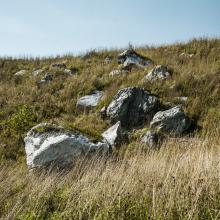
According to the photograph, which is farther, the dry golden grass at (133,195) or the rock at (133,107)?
the rock at (133,107)

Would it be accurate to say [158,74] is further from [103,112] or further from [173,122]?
[173,122]

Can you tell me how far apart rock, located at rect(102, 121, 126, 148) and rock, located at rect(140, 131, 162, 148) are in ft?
1.79

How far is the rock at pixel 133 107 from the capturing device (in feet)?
35.4

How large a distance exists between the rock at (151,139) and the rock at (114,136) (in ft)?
1.79

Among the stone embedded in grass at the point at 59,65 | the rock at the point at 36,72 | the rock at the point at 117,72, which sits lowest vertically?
the rock at the point at 36,72

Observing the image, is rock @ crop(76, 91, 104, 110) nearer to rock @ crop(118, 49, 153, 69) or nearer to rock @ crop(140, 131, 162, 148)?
rock @ crop(118, 49, 153, 69)

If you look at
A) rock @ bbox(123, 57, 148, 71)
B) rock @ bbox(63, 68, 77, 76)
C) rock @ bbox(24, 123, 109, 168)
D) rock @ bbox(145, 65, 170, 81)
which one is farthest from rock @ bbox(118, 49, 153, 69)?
→ rock @ bbox(24, 123, 109, 168)

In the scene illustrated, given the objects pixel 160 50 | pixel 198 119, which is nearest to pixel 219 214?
pixel 198 119

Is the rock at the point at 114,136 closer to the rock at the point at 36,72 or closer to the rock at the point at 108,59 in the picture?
the rock at the point at 108,59

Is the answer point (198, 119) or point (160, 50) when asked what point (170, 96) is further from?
point (160, 50)

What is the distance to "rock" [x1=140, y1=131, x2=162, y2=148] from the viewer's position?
9023 mm

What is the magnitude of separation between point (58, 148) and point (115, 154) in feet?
4.18

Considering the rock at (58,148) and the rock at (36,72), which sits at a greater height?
the rock at (36,72)

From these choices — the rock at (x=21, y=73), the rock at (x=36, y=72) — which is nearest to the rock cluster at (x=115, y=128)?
the rock at (x=36, y=72)
